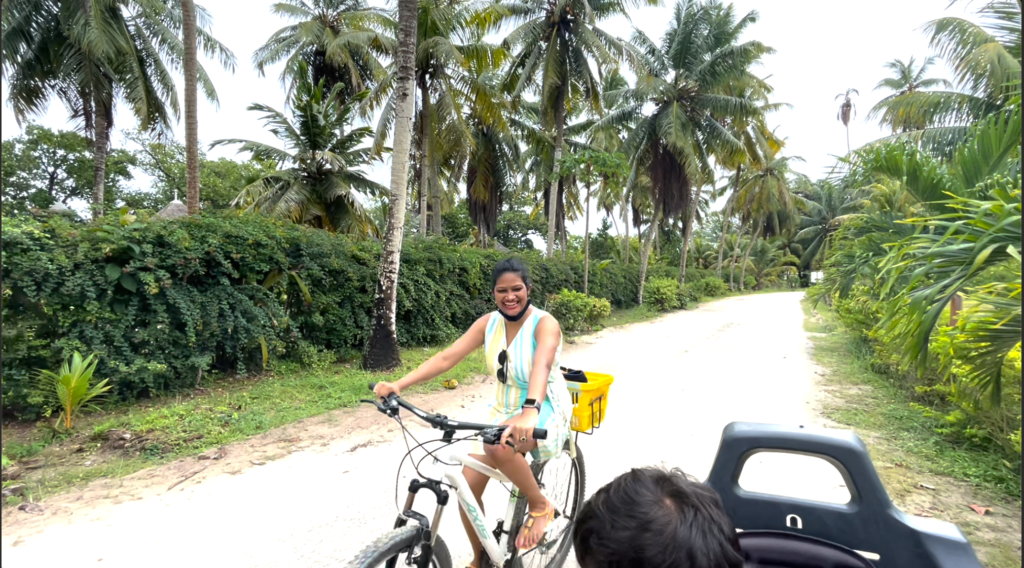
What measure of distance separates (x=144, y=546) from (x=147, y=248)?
366 cm

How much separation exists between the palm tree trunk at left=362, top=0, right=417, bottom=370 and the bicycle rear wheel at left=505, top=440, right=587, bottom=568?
4.98m

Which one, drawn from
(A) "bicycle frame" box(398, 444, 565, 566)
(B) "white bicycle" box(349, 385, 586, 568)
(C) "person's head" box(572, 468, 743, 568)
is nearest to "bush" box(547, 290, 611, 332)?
(B) "white bicycle" box(349, 385, 586, 568)

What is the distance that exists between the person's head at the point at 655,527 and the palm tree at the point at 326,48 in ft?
45.6

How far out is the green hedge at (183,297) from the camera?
Answer: 16.0 feet

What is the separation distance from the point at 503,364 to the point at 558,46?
47.7 ft

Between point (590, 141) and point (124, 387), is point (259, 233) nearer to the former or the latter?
point (124, 387)

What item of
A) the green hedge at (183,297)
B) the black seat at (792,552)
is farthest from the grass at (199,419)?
the black seat at (792,552)

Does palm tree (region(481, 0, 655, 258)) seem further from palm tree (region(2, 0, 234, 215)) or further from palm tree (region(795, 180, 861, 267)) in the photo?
palm tree (region(795, 180, 861, 267))

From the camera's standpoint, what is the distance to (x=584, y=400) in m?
2.86

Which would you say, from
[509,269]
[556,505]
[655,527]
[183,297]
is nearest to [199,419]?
[183,297]

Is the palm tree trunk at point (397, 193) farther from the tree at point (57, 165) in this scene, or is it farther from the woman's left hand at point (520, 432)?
the tree at point (57, 165)

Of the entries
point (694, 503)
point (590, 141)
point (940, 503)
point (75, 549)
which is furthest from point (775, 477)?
point (590, 141)

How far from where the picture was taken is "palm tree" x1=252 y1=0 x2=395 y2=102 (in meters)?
13.8

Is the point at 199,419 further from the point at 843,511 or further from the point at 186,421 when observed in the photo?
the point at 843,511
